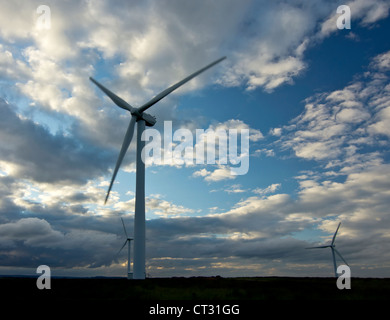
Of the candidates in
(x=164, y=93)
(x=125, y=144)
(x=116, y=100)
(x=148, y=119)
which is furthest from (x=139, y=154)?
(x=116, y=100)

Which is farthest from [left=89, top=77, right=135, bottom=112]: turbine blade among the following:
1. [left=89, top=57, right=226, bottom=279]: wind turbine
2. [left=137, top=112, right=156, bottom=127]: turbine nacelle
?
[left=137, top=112, right=156, bottom=127]: turbine nacelle

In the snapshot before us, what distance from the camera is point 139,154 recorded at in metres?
63.8

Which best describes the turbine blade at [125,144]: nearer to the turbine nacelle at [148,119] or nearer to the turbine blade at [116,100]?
the turbine nacelle at [148,119]

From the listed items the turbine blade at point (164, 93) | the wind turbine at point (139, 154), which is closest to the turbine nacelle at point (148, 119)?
the wind turbine at point (139, 154)

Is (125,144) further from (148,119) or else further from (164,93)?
(164,93)

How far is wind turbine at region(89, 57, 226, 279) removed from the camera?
184ft

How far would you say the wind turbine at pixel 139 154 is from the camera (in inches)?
2203

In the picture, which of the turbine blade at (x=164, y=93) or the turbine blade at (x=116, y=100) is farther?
the turbine blade at (x=116, y=100)

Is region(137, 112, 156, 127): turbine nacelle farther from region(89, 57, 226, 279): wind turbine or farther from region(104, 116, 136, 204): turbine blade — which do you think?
region(104, 116, 136, 204): turbine blade

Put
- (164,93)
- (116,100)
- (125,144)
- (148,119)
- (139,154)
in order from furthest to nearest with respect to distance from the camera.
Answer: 1. (116,100)
2. (148,119)
3. (164,93)
4. (125,144)
5. (139,154)
